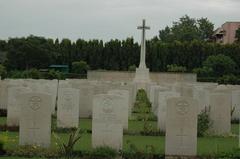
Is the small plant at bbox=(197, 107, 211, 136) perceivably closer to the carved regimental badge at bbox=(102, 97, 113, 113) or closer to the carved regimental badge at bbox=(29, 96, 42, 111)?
the carved regimental badge at bbox=(102, 97, 113, 113)

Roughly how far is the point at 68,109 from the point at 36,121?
4.03 meters

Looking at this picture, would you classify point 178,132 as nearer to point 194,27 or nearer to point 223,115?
point 223,115

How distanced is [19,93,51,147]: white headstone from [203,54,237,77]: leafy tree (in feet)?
153

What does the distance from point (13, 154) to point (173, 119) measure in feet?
10.7

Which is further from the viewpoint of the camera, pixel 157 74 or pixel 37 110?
pixel 157 74

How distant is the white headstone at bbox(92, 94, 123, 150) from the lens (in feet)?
40.7

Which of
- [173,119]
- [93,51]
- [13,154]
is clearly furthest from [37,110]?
[93,51]

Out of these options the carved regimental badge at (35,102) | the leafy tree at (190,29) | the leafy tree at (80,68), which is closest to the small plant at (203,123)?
the carved regimental badge at (35,102)

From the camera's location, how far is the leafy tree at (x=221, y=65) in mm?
58469

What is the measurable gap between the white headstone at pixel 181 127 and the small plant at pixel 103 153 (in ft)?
3.62

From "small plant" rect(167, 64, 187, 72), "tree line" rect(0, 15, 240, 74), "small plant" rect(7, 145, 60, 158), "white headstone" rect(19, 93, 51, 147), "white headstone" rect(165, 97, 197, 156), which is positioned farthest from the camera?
"tree line" rect(0, 15, 240, 74)

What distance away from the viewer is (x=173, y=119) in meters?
12.3

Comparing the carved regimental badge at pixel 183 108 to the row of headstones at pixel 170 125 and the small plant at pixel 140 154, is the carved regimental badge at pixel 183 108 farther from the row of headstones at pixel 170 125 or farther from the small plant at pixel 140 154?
the small plant at pixel 140 154

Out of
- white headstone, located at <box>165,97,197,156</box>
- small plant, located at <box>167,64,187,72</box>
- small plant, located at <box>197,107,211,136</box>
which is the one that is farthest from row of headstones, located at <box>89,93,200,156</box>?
small plant, located at <box>167,64,187,72</box>
